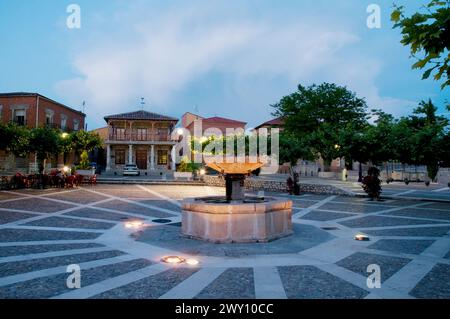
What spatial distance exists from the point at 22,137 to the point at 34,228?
14830mm

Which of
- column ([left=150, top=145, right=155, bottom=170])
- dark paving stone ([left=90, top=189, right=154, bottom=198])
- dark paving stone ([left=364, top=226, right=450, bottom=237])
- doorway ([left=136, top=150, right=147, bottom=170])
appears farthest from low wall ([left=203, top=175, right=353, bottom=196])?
doorway ([left=136, top=150, right=147, bottom=170])

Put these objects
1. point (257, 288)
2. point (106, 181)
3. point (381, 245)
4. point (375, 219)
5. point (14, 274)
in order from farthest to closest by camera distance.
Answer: point (106, 181)
point (375, 219)
point (381, 245)
point (14, 274)
point (257, 288)

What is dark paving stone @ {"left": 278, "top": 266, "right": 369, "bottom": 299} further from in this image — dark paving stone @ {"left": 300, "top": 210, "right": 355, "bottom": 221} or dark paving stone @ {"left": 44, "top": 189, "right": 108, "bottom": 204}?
dark paving stone @ {"left": 44, "top": 189, "right": 108, "bottom": 204}

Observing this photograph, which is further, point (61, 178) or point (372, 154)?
point (61, 178)

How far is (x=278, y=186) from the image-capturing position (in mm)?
21312

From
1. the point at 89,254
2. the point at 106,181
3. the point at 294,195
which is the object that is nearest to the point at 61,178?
the point at 106,181

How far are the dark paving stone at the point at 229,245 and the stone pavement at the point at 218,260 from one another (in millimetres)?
21

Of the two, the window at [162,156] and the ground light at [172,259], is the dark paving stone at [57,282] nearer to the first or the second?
the ground light at [172,259]

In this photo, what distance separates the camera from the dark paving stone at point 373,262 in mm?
4711

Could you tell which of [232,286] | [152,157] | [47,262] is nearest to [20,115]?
[152,157]

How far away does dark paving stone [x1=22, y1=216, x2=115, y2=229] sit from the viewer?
8.32m

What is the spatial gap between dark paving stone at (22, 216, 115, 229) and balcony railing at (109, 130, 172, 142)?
31013 millimetres

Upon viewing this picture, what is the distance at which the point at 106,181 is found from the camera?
Answer: 26.1 metres

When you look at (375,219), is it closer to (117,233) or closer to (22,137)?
(117,233)
